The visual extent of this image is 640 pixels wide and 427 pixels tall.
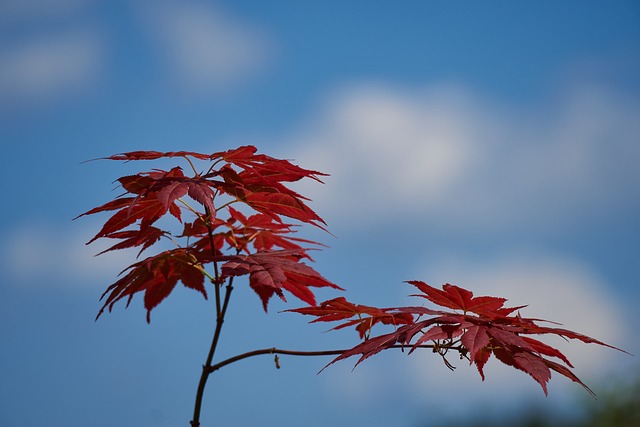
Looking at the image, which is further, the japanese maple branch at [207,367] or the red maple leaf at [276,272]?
the japanese maple branch at [207,367]

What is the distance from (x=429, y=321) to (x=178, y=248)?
2.20 feet

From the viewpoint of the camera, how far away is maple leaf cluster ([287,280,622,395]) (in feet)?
4.37

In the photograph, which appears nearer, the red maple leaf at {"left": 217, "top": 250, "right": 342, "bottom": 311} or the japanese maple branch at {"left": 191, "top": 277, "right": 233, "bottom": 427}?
the red maple leaf at {"left": 217, "top": 250, "right": 342, "bottom": 311}

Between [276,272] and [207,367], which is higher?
[276,272]

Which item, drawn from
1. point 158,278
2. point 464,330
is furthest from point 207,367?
point 464,330

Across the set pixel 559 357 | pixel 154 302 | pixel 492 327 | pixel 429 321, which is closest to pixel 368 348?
pixel 429 321

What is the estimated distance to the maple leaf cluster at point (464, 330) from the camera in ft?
4.37

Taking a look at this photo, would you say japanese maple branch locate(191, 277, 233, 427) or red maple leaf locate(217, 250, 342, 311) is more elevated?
red maple leaf locate(217, 250, 342, 311)

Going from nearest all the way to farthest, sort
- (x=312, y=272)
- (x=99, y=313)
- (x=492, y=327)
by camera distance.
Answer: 1. (x=492, y=327)
2. (x=312, y=272)
3. (x=99, y=313)

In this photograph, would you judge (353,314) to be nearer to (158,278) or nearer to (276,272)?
(276,272)

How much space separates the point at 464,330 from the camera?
1362 millimetres

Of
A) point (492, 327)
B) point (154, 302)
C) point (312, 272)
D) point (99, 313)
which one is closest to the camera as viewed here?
point (492, 327)

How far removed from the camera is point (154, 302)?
1.81 meters

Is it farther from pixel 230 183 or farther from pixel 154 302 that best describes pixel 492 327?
pixel 154 302
